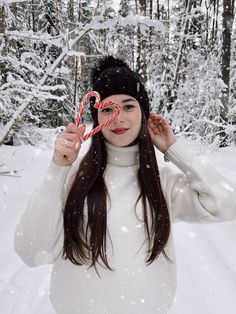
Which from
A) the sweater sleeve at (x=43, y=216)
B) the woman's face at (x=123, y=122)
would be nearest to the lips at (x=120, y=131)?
the woman's face at (x=123, y=122)

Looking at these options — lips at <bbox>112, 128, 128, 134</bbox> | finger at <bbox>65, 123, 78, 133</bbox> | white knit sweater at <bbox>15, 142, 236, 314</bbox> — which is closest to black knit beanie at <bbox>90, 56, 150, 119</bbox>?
lips at <bbox>112, 128, 128, 134</bbox>

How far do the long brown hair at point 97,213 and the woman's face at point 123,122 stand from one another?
13 cm

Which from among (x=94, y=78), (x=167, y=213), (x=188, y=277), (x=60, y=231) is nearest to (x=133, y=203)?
(x=167, y=213)

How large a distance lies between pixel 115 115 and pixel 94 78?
0.63m

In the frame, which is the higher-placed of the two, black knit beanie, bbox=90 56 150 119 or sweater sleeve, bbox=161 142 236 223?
black knit beanie, bbox=90 56 150 119

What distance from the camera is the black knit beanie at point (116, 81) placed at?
2.26 metres

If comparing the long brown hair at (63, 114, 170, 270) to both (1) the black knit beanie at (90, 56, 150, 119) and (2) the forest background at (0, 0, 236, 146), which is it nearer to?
(1) the black knit beanie at (90, 56, 150, 119)

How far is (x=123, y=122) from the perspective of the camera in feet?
6.96

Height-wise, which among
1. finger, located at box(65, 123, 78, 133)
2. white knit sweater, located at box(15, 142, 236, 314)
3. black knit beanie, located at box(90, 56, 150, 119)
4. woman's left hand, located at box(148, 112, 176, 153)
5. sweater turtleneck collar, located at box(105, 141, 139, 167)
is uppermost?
black knit beanie, located at box(90, 56, 150, 119)

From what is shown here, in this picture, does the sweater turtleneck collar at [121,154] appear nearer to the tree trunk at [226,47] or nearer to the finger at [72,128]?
the finger at [72,128]

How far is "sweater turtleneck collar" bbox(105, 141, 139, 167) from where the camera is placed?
7.25ft

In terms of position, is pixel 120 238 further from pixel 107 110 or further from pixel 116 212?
pixel 107 110

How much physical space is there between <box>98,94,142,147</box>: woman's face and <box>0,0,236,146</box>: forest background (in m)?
1.00

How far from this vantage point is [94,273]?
2.01 meters
